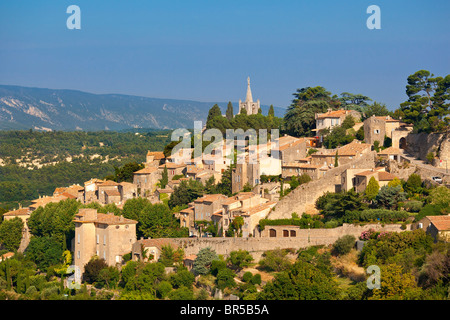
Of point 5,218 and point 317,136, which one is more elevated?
point 317,136

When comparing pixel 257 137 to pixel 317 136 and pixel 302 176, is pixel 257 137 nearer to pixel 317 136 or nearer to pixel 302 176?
pixel 317 136

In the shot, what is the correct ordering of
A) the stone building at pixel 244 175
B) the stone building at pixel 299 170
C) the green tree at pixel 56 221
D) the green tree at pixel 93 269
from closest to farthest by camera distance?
the green tree at pixel 93 269
the stone building at pixel 299 170
the green tree at pixel 56 221
the stone building at pixel 244 175

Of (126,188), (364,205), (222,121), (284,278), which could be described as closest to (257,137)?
(222,121)

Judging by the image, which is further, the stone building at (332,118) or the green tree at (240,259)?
the stone building at (332,118)

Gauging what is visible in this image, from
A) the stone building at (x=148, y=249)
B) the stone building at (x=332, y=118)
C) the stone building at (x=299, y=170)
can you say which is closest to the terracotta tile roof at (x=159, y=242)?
the stone building at (x=148, y=249)

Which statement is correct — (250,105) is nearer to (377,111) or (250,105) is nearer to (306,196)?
(377,111)

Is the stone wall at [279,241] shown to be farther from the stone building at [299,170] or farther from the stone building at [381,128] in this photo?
the stone building at [381,128]
